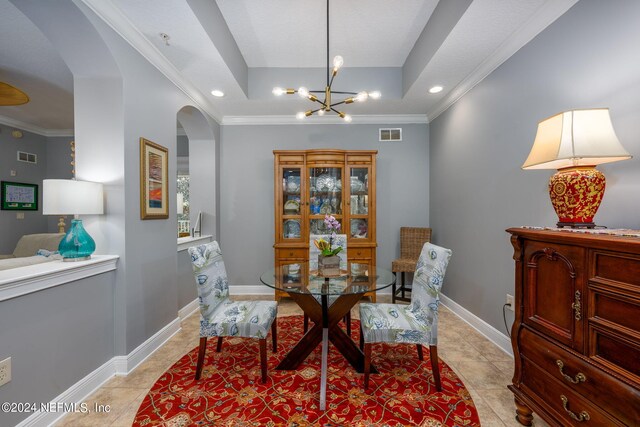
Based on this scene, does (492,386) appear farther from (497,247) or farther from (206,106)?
(206,106)

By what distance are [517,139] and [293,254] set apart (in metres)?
2.61

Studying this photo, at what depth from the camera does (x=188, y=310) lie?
304 centimetres

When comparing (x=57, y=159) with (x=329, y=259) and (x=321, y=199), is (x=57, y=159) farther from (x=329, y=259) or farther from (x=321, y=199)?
Result: (x=329, y=259)

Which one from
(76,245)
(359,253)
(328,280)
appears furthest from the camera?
(359,253)

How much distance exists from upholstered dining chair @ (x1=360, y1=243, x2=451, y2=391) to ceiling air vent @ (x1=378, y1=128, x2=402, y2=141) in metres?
2.27

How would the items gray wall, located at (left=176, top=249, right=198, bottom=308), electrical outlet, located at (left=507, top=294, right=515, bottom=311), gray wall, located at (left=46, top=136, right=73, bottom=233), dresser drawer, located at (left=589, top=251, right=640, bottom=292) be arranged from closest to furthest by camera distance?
dresser drawer, located at (left=589, top=251, right=640, bottom=292) < electrical outlet, located at (left=507, top=294, right=515, bottom=311) < gray wall, located at (left=176, top=249, right=198, bottom=308) < gray wall, located at (left=46, top=136, right=73, bottom=233)

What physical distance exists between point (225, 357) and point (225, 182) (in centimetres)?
240

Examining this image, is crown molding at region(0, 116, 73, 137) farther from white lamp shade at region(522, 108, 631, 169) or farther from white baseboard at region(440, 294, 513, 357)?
white baseboard at region(440, 294, 513, 357)

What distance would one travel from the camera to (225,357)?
213 cm

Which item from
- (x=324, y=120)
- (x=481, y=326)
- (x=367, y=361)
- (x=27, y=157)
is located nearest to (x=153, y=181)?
(x=367, y=361)

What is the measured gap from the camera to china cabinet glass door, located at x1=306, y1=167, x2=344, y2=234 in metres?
3.46

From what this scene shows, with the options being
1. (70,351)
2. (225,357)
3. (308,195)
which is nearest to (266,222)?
(308,195)

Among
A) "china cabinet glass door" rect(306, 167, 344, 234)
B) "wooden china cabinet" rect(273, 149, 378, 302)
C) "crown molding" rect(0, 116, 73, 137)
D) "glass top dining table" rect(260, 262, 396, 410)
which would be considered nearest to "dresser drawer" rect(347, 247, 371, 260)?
"wooden china cabinet" rect(273, 149, 378, 302)

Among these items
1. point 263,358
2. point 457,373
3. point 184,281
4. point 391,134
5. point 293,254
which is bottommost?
point 457,373
